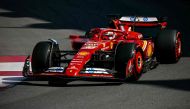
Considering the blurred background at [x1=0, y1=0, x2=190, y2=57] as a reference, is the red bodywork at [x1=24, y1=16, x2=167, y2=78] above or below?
below

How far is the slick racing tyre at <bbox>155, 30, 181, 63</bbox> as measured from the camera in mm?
Result: 12391

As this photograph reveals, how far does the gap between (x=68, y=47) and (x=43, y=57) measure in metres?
5.22

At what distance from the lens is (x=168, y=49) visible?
12414 millimetres

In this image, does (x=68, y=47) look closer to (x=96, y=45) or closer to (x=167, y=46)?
(x=167, y=46)

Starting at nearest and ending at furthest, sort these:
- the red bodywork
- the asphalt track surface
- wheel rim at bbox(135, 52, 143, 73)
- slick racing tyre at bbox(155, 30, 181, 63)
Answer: the asphalt track surface < the red bodywork < wheel rim at bbox(135, 52, 143, 73) < slick racing tyre at bbox(155, 30, 181, 63)

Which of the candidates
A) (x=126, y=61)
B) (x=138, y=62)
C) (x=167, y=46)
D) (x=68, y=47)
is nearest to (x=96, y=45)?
(x=138, y=62)

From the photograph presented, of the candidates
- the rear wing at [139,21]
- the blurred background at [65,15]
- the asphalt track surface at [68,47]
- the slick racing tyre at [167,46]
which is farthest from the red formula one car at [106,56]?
the blurred background at [65,15]

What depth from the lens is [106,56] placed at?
37.3 feet

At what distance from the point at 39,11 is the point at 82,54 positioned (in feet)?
46.9

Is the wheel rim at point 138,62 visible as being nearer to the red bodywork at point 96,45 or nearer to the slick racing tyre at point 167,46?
the red bodywork at point 96,45

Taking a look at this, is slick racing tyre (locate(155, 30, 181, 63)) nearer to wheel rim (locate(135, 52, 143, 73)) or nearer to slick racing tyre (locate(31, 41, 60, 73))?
wheel rim (locate(135, 52, 143, 73))

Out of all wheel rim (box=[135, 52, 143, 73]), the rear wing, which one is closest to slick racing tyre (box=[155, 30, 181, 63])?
wheel rim (box=[135, 52, 143, 73])

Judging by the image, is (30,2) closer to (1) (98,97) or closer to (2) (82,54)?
(2) (82,54)

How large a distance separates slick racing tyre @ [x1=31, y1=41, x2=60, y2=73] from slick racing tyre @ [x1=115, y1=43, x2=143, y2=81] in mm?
1459
